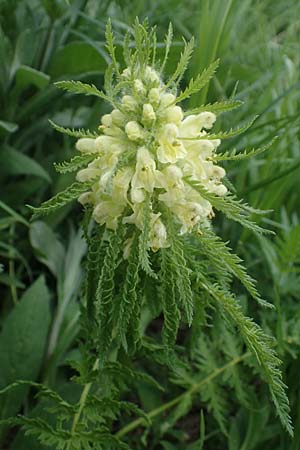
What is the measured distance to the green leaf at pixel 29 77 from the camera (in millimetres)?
1577

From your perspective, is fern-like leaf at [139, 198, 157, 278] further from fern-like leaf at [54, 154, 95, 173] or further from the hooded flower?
fern-like leaf at [54, 154, 95, 173]

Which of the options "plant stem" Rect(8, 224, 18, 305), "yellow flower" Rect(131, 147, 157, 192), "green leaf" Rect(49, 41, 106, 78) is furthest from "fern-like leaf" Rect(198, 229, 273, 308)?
"green leaf" Rect(49, 41, 106, 78)

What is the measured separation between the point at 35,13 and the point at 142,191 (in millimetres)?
1033

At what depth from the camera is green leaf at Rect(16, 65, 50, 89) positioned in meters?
1.58

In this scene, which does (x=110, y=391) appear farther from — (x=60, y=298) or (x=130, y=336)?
(x=60, y=298)

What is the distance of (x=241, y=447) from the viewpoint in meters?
1.43

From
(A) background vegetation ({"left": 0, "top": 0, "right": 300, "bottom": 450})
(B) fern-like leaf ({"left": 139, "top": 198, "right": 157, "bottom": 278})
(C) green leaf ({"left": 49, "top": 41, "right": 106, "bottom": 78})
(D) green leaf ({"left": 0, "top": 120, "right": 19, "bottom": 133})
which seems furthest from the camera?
(C) green leaf ({"left": 49, "top": 41, "right": 106, "bottom": 78})

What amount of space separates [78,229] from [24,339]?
411mm

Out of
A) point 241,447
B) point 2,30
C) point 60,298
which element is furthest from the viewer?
point 2,30

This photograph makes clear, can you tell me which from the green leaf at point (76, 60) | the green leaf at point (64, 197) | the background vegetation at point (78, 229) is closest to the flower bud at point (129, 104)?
the green leaf at point (64, 197)

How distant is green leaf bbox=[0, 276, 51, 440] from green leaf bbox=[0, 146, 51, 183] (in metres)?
0.31

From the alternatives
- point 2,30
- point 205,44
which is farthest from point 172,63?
point 2,30

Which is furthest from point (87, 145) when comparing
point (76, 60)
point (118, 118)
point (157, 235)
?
point (76, 60)

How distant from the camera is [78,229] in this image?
177 cm
